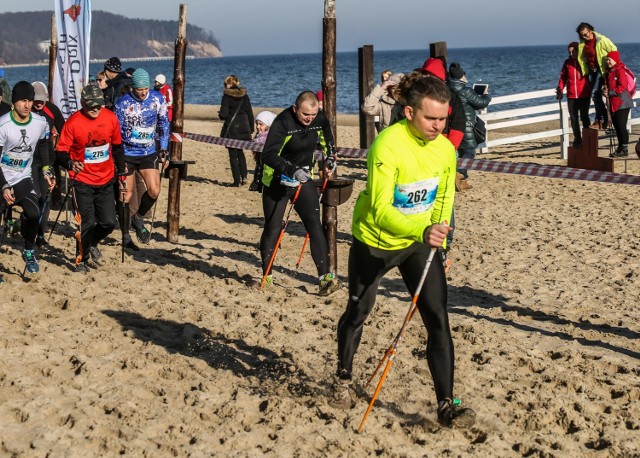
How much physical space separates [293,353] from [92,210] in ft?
10.9

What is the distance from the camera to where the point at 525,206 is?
1298 centimetres

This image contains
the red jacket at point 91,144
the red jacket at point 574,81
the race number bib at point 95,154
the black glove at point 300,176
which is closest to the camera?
the black glove at point 300,176

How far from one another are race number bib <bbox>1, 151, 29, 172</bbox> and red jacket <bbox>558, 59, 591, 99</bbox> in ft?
34.1

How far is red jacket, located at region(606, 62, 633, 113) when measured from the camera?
15.4 m

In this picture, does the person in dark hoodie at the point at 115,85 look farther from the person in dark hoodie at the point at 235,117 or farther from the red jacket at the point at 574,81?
the red jacket at the point at 574,81

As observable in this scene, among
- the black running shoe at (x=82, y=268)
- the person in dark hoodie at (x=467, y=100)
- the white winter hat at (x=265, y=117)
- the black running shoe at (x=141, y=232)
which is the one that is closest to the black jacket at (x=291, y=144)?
Answer: the black running shoe at (x=82, y=268)

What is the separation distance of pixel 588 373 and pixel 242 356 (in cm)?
238

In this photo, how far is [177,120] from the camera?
10727 mm

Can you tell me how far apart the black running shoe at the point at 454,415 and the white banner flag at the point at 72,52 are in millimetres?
8278

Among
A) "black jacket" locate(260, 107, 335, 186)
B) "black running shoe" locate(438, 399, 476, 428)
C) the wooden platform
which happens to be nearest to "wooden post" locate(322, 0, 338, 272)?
"black jacket" locate(260, 107, 335, 186)

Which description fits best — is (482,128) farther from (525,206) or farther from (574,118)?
(574,118)

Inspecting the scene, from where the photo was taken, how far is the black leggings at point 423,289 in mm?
5234

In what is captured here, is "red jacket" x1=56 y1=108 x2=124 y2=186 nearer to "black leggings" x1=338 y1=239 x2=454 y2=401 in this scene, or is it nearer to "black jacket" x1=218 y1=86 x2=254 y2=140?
"black leggings" x1=338 y1=239 x2=454 y2=401

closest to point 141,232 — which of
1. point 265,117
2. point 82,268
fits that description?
point 82,268
